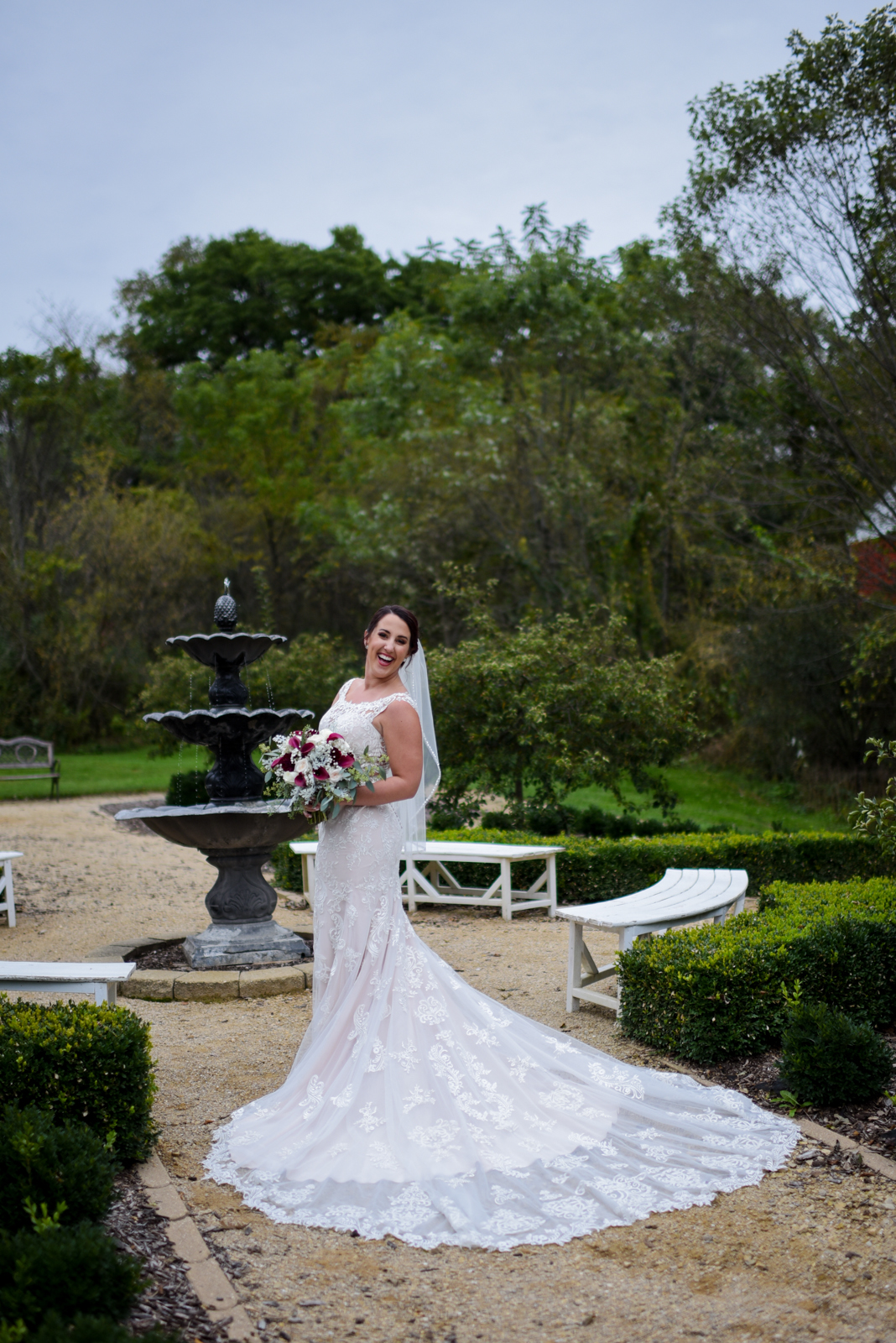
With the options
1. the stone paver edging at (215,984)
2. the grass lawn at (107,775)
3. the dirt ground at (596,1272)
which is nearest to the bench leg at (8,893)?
the stone paver edging at (215,984)

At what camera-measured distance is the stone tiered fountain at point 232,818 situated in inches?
265

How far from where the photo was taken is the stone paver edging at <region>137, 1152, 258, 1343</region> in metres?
2.79

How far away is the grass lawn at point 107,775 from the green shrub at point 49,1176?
1490cm

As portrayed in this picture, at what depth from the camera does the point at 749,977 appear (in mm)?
5078

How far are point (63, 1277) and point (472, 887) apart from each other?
7079 millimetres

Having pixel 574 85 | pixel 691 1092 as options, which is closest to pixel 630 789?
pixel 574 85

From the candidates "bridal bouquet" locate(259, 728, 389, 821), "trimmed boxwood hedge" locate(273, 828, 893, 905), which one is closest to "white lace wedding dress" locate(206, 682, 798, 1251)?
"bridal bouquet" locate(259, 728, 389, 821)

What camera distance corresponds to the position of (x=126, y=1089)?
3887 mm

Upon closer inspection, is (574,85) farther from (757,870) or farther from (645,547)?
(645,547)

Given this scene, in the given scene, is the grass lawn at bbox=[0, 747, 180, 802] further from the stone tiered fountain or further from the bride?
the bride

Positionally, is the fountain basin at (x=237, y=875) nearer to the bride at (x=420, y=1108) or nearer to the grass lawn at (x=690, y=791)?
the bride at (x=420, y=1108)

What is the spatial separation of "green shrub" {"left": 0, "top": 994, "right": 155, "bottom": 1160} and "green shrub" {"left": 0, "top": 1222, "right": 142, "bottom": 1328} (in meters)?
1.20

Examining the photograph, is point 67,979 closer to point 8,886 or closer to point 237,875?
point 237,875

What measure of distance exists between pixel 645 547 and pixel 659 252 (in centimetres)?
674
